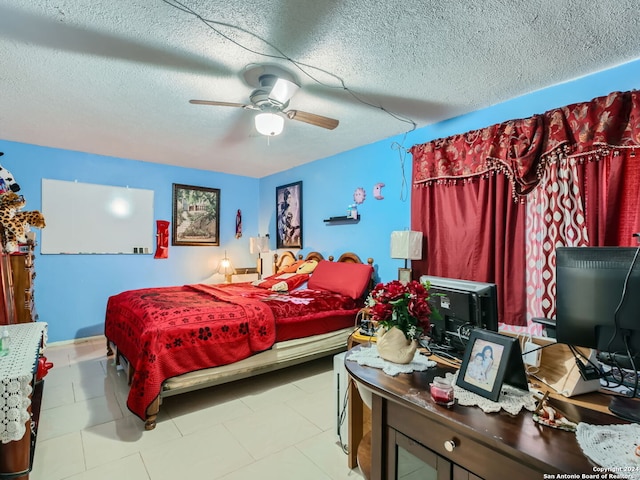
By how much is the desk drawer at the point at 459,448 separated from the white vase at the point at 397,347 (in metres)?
0.21

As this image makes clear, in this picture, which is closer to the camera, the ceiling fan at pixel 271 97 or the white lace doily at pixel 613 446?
the white lace doily at pixel 613 446

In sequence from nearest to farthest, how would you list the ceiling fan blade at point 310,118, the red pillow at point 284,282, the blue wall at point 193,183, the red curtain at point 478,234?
the ceiling fan blade at point 310,118 → the red curtain at point 478,234 → the blue wall at point 193,183 → the red pillow at point 284,282

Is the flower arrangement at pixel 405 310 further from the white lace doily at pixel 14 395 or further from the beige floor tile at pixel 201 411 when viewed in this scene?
the beige floor tile at pixel 201 411

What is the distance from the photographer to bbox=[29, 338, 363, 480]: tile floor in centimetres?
181

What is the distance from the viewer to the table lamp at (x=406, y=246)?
9.78 ft

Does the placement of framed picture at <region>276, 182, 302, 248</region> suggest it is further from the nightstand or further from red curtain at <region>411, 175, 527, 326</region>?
the nightstand

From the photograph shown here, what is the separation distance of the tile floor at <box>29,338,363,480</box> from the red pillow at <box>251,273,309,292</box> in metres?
0.99

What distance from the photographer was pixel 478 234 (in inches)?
107

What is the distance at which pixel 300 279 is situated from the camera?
13.1 feet

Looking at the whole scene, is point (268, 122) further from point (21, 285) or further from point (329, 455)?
point (21, 285)

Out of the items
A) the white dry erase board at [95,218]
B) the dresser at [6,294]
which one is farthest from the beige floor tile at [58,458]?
the white dry erase board at [95,218]

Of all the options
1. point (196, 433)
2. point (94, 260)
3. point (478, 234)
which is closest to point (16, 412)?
point (196, 433)

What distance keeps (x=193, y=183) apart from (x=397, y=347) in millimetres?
4467

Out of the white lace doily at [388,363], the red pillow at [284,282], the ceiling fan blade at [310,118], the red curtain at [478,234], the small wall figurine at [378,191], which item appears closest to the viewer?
the white lace doily at [388,363]
